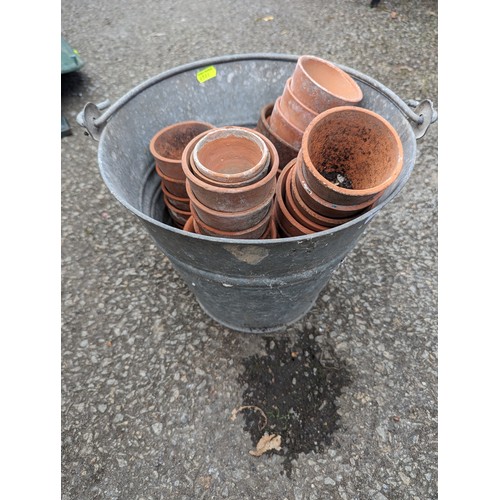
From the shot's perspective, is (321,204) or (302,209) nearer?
(321,204)

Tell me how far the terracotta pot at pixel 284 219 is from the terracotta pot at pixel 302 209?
0.03 m

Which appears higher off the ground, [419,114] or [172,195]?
[419,114]

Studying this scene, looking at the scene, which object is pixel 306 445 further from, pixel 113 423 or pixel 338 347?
pixel 113 423

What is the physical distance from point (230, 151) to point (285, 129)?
43cm

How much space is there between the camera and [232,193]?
1.42m

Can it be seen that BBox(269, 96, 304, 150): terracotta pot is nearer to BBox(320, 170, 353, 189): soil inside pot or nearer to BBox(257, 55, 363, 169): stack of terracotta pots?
BBox(257, 55, 363, 169): stack of terracotta pots

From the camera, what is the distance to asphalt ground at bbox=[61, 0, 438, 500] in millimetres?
1958

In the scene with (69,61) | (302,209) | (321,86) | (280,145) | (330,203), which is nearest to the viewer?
(330,203)

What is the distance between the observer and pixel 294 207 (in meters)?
1.73

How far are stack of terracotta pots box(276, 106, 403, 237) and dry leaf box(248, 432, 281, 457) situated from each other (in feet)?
3.71

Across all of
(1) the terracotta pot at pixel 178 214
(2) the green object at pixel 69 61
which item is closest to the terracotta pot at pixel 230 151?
(1) the terracotta pot at pixel 178 214

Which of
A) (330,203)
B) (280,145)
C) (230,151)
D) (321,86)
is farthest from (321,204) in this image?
(321,86)

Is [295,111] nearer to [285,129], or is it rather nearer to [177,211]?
[285,129]

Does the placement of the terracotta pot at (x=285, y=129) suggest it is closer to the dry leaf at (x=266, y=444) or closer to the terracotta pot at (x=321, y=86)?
the terracotta pot at (x=321, y=86)
